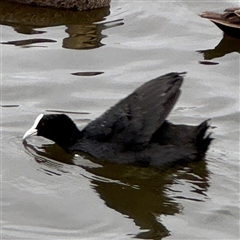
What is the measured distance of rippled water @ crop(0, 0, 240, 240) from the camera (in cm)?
830

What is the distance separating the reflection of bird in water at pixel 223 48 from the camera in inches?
493

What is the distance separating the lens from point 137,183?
A: 30.0 feet

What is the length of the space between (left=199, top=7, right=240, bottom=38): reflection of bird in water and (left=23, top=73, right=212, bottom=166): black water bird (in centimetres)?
337

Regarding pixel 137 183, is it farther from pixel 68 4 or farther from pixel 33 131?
pixel 68 4

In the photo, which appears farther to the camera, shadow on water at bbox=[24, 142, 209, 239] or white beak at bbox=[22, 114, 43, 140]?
white beak at bbox=[22, 114, 43, 140]

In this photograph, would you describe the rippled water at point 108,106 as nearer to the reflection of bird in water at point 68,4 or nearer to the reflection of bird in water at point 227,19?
the reflection of bird in water at point 68,4

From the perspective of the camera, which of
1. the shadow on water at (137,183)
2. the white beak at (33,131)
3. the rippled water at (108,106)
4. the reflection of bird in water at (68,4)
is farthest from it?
the reflection of bird in water at (68,4)

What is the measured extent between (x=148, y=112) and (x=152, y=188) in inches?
29.3

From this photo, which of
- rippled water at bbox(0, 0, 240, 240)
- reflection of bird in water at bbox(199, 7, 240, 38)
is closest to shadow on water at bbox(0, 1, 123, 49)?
rippled water at bbox(0, 0, 240, 240)

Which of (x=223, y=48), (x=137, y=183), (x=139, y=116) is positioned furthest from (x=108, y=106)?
(x=223, y=48)

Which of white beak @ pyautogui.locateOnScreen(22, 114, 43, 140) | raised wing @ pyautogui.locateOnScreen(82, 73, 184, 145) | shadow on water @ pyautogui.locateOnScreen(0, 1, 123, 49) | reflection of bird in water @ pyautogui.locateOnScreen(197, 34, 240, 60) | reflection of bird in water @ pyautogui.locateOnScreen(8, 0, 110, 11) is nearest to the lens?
raised wing @ pyautogui.locateOnScreen(82, 73, 184, 145)

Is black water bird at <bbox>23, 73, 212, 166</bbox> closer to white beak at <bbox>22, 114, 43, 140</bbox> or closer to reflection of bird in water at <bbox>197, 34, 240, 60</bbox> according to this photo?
white beak at <bbox>22, 114, 43, 140</bbox>

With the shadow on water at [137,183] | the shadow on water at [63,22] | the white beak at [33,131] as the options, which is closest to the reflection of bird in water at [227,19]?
the shadow on water at [63,22]

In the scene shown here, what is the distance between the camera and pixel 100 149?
9383mm
